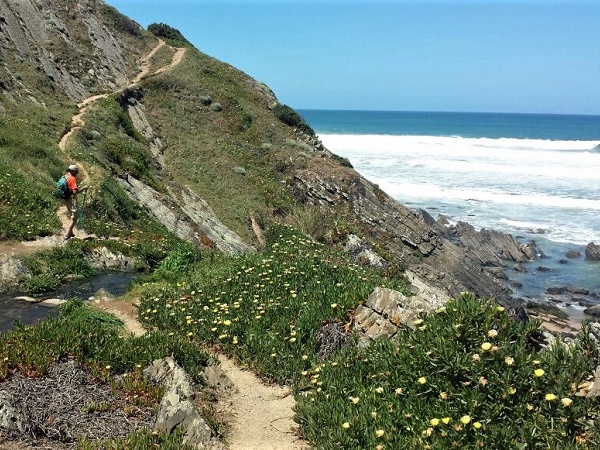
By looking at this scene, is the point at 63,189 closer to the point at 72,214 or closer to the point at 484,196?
the point at 72,214

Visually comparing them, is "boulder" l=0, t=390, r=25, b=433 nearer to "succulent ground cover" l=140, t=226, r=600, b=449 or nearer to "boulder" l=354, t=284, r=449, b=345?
"succulent ground cover" l=140, t=226, r=600, b=449

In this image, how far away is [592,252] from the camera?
35.7 m

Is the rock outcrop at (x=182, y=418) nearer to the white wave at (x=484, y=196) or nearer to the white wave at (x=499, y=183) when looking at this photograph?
the white wave at (x=499, y=183)

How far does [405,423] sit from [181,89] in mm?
38658

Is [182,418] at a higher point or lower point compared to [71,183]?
lower

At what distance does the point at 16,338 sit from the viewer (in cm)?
789

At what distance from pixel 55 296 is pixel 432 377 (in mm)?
8557

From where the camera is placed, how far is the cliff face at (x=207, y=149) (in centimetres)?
2703

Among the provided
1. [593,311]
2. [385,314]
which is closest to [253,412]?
[385,314]

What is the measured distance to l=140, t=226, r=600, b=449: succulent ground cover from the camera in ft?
17.7

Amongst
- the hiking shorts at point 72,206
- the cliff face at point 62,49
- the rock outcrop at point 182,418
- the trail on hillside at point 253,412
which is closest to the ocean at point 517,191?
the hiking shorts at point 72,206

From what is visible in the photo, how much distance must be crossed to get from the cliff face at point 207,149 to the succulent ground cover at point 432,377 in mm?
13062

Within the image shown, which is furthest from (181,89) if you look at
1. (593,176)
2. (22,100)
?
(593,176)

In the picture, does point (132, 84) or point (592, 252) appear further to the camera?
point (132, 84)
